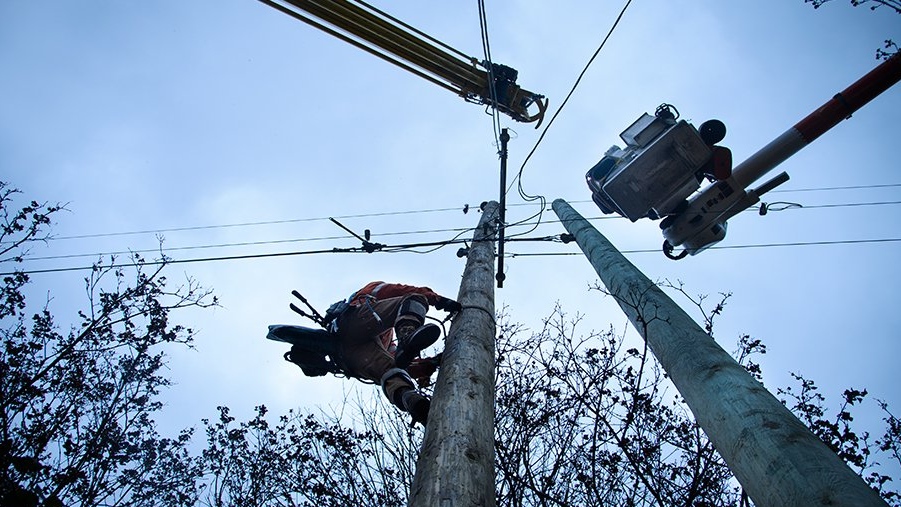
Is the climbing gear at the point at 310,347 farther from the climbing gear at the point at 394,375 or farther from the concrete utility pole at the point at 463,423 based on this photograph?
the concrete utility pole at the point at 463,423

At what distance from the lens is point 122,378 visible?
8.17m

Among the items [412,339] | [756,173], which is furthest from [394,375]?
[756,173]

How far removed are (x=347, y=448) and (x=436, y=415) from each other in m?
4.10

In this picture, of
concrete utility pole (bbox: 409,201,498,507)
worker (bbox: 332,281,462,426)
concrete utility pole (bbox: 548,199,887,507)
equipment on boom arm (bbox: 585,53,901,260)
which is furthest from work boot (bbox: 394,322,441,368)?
equipment on boom arm (bbox: 585,53,901,260)

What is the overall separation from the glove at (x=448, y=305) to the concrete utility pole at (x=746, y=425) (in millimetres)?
1312

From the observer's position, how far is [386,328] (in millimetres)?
4238

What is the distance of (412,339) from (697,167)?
3223 mm

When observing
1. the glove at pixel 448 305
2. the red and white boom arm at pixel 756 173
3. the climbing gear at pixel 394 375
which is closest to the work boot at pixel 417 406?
the climbing gear at pixel 394 375

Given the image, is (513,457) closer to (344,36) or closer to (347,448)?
(347,448)

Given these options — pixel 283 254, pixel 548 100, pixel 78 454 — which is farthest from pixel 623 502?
pixel 78 454

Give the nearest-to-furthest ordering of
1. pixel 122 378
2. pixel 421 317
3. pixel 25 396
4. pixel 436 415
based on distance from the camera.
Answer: pixel 436 415, pixel 421 317, pixel 25 396, pixel 122 378

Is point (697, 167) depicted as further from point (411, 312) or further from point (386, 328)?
point (386, 328)

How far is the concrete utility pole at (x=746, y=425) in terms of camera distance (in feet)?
4.48

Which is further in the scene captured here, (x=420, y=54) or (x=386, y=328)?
(x=420, y=54)
